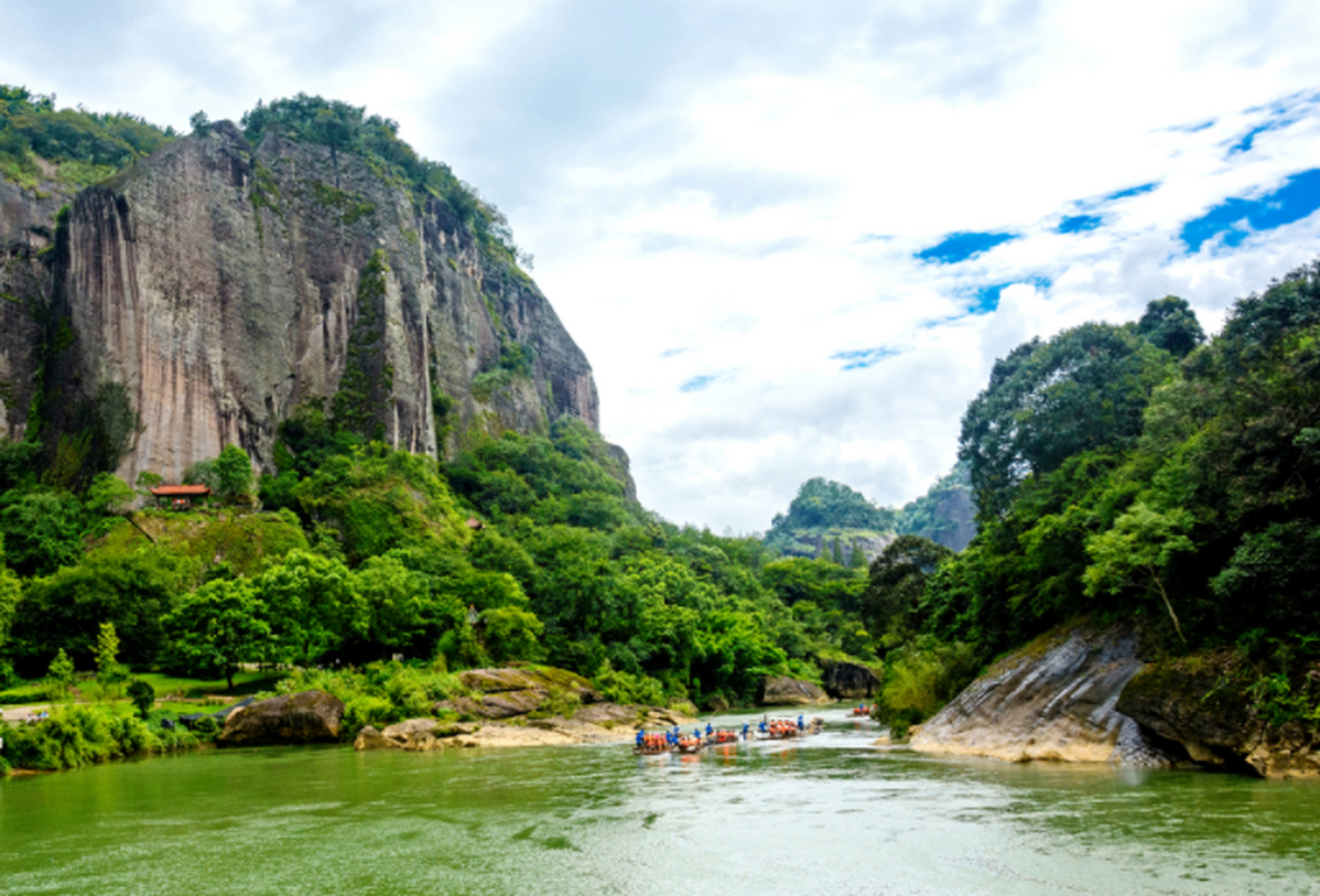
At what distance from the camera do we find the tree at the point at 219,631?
4453 centimetres

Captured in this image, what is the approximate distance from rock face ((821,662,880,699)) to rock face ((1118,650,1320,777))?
56305mm

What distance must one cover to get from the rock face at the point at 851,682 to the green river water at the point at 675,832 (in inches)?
2019

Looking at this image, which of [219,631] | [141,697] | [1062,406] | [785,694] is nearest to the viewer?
[141,697]

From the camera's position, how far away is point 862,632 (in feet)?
309

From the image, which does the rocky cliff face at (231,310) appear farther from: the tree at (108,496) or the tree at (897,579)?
the tree at (897,579)

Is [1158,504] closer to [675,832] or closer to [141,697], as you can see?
[675,832]

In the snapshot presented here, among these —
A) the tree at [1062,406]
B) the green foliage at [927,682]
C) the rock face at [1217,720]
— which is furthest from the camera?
the tree at [1062,406]

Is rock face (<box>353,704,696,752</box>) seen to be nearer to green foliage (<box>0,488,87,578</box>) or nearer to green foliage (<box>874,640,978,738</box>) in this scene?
green foliage (<box>874,640,978,738</box>)

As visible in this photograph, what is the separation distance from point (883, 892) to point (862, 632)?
8341cm

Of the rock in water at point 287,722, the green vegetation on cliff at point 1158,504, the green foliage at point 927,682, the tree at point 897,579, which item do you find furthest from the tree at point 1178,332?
the rock in water at point 287,722

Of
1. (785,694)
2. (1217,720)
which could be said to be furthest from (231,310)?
(1217,720)

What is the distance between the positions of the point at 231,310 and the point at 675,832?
7117cm

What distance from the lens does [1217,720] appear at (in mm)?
21672

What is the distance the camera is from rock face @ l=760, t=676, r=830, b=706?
72.4m
